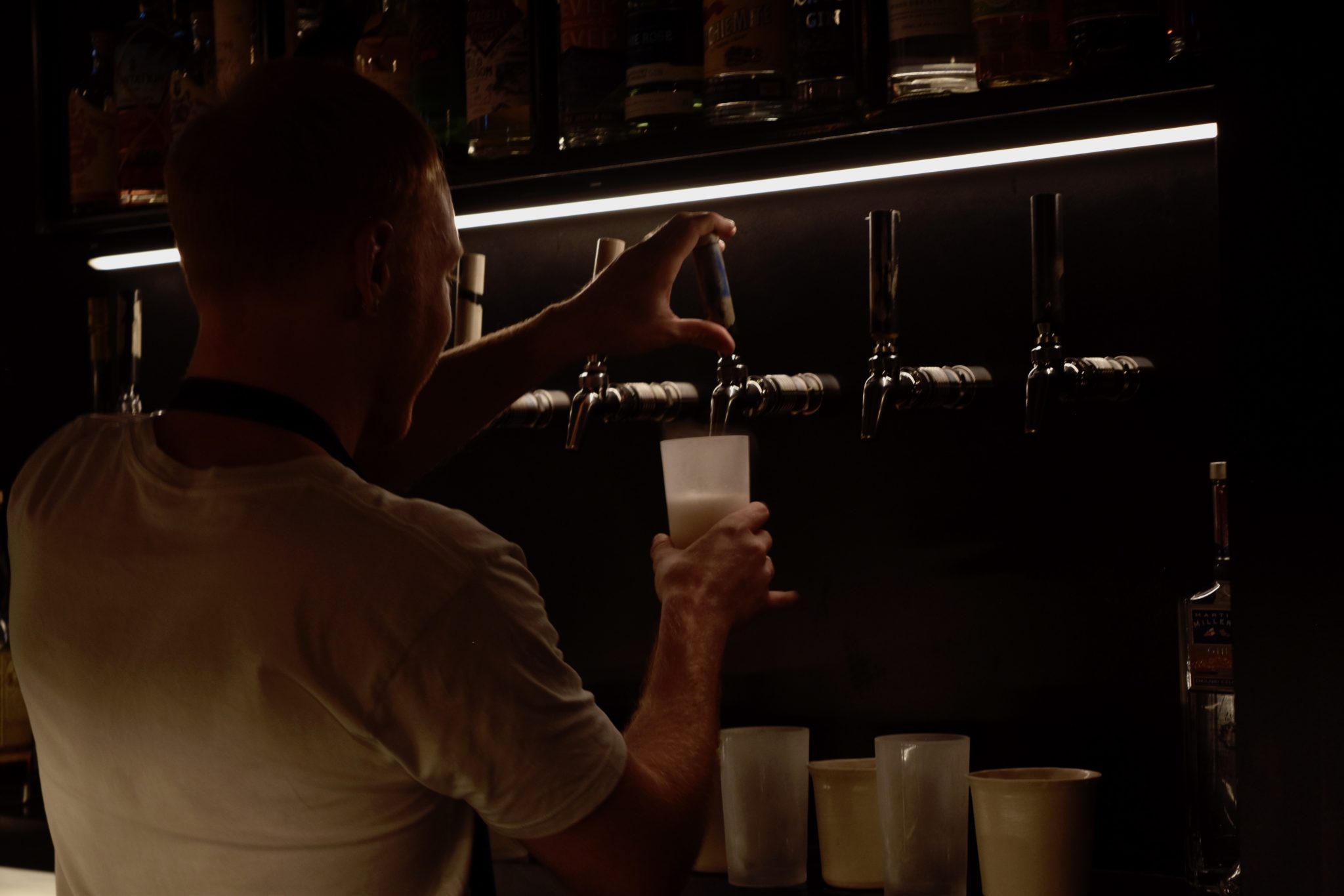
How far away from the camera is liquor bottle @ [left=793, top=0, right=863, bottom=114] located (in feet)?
4.94

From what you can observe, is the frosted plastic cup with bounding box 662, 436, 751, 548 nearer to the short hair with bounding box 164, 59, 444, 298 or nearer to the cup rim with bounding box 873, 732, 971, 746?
the cup rim with bounding box 873, 732, 971, 746

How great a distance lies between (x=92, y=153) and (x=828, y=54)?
3.66 ft

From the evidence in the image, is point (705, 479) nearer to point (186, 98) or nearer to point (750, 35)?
point (750, 35)

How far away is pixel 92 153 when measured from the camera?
2.07m

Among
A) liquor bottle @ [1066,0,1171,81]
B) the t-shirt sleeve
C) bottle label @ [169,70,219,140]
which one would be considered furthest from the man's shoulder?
liquor bottle @ [1066,0,1171,81]

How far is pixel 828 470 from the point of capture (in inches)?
71.1

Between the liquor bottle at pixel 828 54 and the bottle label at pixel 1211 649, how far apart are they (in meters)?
0.62

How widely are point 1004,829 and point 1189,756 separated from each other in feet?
0.76

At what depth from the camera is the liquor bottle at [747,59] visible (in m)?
1.54

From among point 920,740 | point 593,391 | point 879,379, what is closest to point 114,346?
point 593,391

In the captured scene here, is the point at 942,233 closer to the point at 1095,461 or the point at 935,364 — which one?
the point at 935,364

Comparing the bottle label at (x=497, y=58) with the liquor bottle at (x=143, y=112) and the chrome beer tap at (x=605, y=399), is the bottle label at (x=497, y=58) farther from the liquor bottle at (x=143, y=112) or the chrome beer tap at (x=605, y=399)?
the liquor bottle at (x=143, y=112)

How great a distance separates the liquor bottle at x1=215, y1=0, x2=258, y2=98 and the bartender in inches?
31.6

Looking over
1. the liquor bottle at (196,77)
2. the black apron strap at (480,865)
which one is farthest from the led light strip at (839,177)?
the black apron strap at (480,865)
